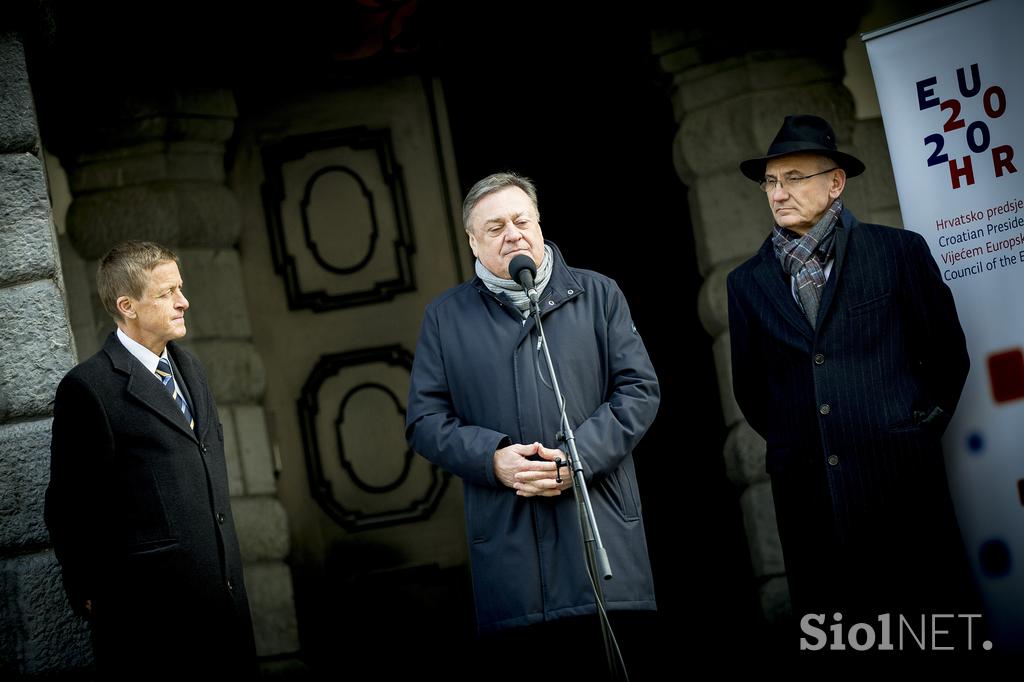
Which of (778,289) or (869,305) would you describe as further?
(778,289)

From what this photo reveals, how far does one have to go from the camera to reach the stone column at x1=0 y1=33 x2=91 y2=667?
3898mm

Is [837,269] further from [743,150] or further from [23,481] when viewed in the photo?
[23,481]

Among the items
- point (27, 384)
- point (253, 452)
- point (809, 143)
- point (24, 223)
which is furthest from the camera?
point (253, 452)

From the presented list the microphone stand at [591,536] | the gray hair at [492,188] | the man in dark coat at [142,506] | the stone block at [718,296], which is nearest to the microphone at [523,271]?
the microphone stand at [591,536]

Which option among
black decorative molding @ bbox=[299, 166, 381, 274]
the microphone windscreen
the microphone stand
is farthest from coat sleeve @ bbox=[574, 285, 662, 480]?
black decorative molding @ bbox=[299, 166, 381, 274]

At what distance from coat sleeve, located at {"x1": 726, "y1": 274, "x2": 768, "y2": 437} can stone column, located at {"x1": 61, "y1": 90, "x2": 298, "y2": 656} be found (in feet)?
7.96

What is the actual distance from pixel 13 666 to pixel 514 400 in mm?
1897

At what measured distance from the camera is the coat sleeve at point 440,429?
3584 mm

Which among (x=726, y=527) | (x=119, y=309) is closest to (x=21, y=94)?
(x=119, y=309)

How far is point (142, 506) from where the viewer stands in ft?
11.5

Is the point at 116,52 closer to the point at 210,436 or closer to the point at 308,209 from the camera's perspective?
the point at 308,209

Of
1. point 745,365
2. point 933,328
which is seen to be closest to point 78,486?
point 745,365

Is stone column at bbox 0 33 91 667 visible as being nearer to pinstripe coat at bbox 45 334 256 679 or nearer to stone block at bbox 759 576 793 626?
pinstripe coat at bbox 45 334 256 679

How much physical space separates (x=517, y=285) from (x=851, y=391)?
1.10m
